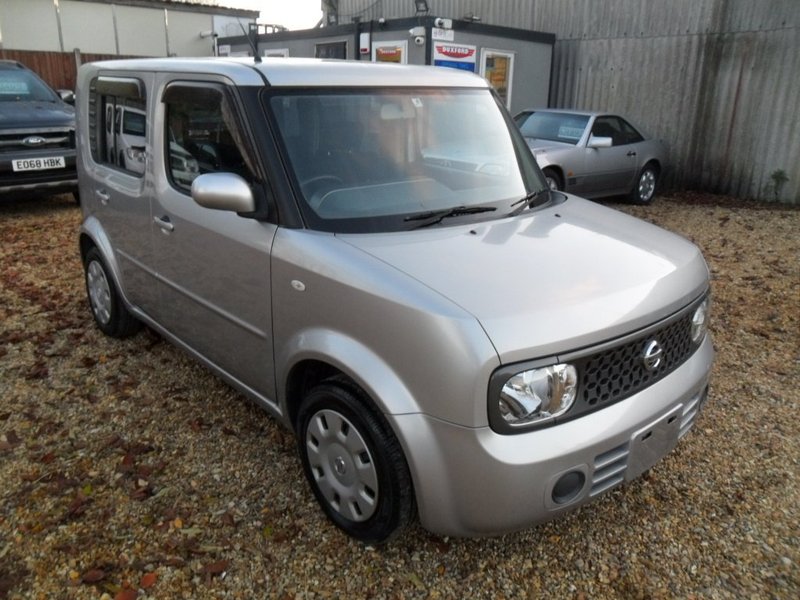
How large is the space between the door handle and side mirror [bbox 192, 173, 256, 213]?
811mm

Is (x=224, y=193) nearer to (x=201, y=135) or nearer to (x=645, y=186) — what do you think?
(x=201, y=135)

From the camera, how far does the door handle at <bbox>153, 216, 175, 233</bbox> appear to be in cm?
339

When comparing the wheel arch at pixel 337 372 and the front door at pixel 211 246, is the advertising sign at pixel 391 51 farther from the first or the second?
the wheel arch at pixel 337 372

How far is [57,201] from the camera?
9992 mm

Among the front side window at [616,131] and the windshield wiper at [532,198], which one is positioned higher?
the windshield wiper at [532,198]

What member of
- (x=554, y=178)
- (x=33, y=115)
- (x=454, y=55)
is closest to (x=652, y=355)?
(x=554, y=178)

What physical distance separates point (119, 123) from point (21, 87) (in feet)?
22.7

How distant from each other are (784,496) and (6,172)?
28.7 feet

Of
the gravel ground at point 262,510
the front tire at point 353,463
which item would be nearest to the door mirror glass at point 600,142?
the gravel ground at point 262,510

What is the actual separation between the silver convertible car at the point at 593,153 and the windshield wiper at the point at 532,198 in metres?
5.87

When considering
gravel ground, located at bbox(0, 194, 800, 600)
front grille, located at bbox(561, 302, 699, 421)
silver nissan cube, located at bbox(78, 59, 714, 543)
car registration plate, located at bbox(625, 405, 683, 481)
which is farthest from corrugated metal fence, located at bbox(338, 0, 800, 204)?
car registration plate, located at bbox(625, 405, 683, 481)

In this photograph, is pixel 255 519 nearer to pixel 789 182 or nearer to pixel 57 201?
pixel 57 201

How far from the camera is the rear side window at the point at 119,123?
3664 mm

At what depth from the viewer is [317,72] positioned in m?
3.01
